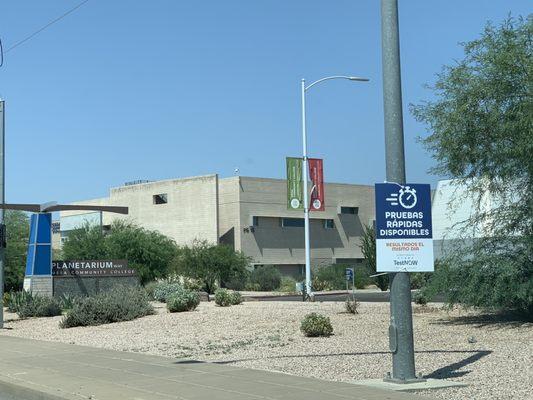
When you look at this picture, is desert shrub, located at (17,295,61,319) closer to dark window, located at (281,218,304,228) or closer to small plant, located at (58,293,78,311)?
small plant, located at (58,293,78,311)

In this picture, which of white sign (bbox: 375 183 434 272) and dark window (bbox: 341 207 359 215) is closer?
white sign (bbox: 375 183 434 272)

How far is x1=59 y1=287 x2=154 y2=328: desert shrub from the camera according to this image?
23516 millimetres

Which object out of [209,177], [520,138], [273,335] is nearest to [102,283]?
[273,335]

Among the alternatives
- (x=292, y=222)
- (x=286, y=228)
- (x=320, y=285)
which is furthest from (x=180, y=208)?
(x=320, y=285)

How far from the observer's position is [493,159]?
1772 cm

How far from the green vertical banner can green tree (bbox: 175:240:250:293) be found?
39.2 feet

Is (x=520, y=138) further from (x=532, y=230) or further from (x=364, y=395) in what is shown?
(x=364, y=395)

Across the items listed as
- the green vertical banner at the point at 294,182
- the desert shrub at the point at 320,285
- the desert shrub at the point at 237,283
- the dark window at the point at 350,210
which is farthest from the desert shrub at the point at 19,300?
the dark window at the point at 350,210

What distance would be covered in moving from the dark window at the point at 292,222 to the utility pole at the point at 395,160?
60256 millimetres

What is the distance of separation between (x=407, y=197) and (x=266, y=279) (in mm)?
49543

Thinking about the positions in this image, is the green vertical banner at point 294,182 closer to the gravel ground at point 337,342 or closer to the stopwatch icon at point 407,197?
the gravel ground at point 337,342

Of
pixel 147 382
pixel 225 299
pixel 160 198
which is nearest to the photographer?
pixel 147 382

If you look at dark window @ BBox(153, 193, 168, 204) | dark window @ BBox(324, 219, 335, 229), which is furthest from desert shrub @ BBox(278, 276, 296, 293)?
dark window @ BBox(153, 193, 168, 204)

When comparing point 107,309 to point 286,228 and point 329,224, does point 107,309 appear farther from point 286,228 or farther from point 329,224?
point 329,224
